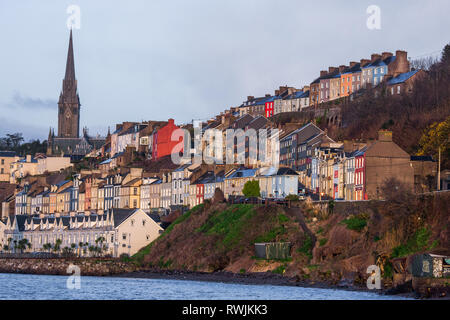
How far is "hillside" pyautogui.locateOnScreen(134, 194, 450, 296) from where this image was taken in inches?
2510

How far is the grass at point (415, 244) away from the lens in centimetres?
6222

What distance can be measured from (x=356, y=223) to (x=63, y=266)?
38312mm

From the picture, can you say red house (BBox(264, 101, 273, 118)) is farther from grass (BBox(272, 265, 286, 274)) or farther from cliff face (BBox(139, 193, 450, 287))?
grass (BBox(272, 265, 286, 274))

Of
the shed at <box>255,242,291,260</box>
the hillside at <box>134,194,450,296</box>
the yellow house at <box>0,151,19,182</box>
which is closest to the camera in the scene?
the hillside at <box>134,194,450,296</box>

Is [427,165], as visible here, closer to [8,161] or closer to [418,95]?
[418,95]

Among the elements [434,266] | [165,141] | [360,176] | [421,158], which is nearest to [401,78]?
[421,158]

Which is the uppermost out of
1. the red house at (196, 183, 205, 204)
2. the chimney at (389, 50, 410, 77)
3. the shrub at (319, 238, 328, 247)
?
the chimney at (389, 50, 410, 77)

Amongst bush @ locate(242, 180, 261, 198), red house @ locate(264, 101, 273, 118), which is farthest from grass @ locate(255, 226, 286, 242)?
red house @ locate(264, 101, 273, 118)

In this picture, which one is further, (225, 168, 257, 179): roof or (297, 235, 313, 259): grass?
(225, 168, 257, 179): roof

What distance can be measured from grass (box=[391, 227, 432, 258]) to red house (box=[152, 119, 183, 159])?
8793cm

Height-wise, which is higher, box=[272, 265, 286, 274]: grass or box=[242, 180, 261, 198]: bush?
box=[242, 180, 261, 198]: bush

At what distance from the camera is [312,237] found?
3054 inches

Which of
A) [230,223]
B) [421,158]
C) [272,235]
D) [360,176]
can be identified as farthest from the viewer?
[230,223]

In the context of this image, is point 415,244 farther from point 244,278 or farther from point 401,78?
point 401,78
